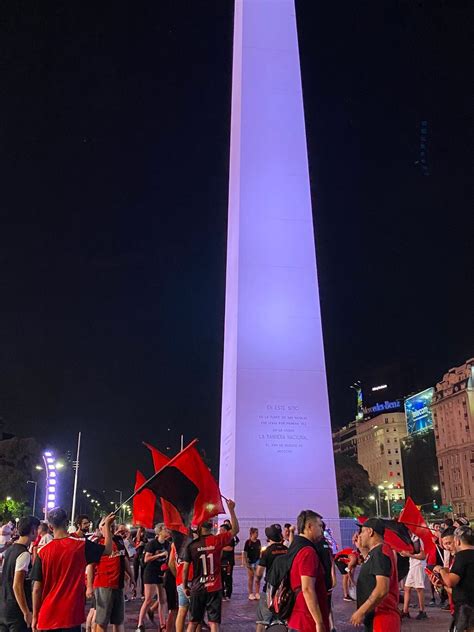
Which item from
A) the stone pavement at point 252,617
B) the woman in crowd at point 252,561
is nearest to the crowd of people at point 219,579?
the stone pavement at point 252,617

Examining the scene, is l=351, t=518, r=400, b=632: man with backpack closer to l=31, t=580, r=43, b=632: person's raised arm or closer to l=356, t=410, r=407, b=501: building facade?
l=31, t=580, r=43, b=632: person's raised arm

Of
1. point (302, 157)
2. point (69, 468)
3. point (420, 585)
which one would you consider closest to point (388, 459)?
point (69, 468)

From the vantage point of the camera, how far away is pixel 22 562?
16.4 ft

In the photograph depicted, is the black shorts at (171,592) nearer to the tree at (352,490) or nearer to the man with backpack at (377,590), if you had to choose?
the man with backpack at (377,590)

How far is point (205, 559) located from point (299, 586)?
88.8 inches

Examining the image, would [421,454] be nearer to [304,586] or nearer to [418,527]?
[418,527]

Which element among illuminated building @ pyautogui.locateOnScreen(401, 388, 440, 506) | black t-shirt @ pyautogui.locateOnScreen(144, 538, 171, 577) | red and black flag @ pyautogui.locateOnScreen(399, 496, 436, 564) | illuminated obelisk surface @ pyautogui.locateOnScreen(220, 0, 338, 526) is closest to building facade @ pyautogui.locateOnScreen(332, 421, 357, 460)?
illuminated building @ pyautogui.locateOnScreen(401, 388, 440, 506)

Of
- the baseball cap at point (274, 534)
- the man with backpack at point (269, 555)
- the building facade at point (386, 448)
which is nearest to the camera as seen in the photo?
the man with backpack at point (269, 555)

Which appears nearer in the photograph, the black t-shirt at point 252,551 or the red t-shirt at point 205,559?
the red t-shirt at point 205,559

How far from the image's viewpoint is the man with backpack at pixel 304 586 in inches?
167

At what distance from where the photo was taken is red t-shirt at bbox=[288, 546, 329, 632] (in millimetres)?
4285

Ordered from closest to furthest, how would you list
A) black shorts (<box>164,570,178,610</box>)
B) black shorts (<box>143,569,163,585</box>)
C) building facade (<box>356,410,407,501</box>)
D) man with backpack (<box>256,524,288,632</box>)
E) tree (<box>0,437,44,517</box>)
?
man with backpack (<box>256,524,288,632</box>), black shorts (<box>164,570,178,610</box>), black shorts (<box>143,569,163,585</box>), tree (<box>0,437,44,517</box>), building facade (<box>356,410,407,501</box>)

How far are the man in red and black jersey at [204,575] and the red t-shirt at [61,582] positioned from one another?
5.78 ft

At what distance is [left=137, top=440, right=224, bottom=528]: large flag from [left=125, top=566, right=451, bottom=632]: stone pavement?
8.19 ft
